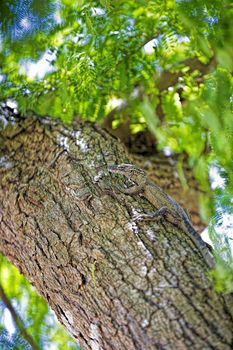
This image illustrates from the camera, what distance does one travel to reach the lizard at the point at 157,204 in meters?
2.36

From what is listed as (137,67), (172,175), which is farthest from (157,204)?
(172,175)

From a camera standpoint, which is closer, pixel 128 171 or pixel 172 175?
pixel 128 171

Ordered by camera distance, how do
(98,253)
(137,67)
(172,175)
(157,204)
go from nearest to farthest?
(98,253)
(157,204)
(137,67)
(172,175)

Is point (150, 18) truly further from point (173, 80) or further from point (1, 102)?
point (1, 102)

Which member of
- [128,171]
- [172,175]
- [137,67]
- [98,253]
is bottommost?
[98,253]

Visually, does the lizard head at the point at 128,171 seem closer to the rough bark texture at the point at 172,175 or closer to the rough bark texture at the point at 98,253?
Result: the rough bark texture at the point at 98,253

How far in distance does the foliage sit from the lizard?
126mm

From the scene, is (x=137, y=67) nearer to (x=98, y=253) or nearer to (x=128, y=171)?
(x=128, y=171)

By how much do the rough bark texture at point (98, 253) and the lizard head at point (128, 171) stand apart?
0.06 metres

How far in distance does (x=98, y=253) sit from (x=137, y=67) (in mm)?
1336

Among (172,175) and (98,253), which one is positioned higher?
(172,175)

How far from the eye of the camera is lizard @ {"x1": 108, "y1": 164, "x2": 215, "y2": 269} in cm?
236

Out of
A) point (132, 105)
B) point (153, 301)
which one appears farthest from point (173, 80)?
point (153, 301)

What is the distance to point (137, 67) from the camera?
3.31 meters
